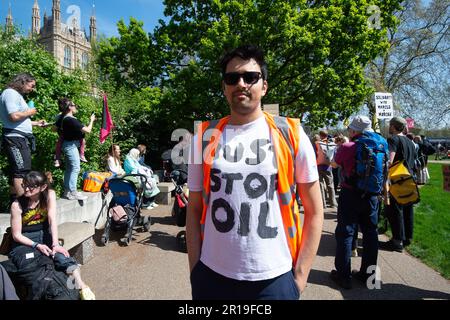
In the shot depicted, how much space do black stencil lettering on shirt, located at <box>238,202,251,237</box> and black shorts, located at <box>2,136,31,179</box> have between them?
388cm

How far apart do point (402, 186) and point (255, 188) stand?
435cm

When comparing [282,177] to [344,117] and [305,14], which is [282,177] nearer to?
[305,14]

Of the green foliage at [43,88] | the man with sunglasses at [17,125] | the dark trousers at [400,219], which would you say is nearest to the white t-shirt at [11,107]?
the man with sunglasses at [17,125]

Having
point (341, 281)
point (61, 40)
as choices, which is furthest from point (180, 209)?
point (61, 40)

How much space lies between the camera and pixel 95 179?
262 inches

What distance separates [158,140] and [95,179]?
9.15m

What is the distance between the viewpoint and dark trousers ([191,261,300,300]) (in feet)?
5.51

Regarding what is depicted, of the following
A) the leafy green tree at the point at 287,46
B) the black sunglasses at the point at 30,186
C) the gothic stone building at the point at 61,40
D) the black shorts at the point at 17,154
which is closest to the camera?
the black sunglasses at the point at 30,186

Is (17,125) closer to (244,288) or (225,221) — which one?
(225,221)

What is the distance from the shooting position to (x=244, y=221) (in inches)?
66.6

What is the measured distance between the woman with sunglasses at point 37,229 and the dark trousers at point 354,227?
2.83 m

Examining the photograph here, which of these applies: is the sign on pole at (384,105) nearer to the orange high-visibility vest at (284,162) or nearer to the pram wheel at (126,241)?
the pram wheel at (126,241)

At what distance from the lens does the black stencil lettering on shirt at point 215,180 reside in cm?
176
